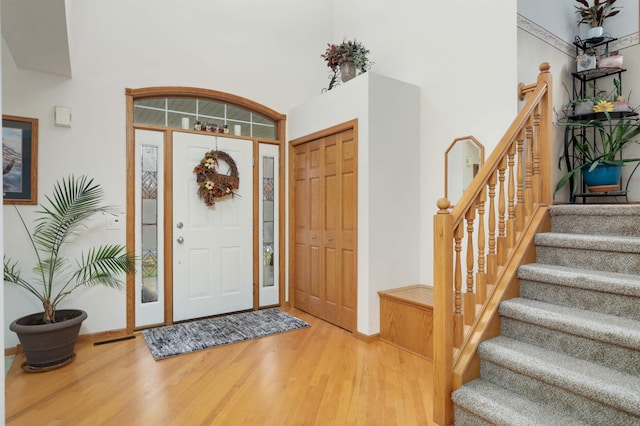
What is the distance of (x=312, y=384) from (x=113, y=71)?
3.27 metres

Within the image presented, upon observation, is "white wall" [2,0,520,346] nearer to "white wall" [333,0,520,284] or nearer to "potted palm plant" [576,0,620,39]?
"white wall" [333,0,520,284]

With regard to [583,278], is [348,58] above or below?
above

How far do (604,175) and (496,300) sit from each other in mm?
1602

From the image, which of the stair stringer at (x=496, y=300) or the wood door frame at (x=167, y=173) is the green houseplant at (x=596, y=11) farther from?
the wood door frame at (x=167, y=173)

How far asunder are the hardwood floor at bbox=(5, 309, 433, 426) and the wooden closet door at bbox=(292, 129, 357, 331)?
0.58m

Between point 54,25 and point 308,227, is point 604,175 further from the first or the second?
point 54,25

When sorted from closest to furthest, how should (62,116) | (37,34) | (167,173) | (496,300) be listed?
(496,300) < (37,34) < (62,116) < (167,173)

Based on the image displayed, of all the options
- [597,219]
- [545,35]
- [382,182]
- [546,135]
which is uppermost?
[545,35]

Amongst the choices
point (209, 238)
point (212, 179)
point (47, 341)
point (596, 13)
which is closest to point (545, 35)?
point (596, 13)

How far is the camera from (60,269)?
10.2ft

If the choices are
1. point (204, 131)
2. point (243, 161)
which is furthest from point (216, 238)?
point (204, 131)

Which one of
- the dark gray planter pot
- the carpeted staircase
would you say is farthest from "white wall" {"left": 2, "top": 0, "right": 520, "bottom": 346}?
the carpeted staircase

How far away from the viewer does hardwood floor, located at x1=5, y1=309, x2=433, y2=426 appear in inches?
81.5

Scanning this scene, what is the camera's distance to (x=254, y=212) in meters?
4.13
